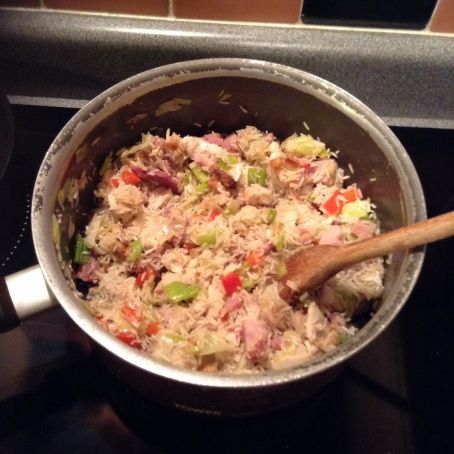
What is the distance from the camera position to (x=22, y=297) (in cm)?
95

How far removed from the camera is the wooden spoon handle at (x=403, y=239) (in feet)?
2.87

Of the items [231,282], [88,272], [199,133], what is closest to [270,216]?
[231,282]

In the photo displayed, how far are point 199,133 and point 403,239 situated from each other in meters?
0.59

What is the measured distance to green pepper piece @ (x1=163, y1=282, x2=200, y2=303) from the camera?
→ 1053mm

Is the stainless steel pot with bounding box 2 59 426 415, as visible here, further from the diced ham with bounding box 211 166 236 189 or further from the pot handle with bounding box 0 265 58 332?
the diced ham with bounding box 211 166 236 189

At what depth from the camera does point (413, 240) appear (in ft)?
2.93

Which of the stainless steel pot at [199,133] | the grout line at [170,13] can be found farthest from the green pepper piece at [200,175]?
the grout line at [170,13]

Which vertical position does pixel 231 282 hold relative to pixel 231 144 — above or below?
below

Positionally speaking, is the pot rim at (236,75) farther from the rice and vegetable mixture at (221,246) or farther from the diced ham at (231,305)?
the diced ham at (231,305)

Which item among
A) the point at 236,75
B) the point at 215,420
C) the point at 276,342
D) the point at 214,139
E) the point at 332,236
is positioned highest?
the point at 236,75

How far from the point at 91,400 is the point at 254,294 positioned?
1.22 feet

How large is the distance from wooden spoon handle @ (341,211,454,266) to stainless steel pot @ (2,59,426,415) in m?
0.04

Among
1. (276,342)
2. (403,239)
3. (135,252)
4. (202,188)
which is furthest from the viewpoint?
(202,188)

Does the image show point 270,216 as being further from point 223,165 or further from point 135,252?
point 135,252
